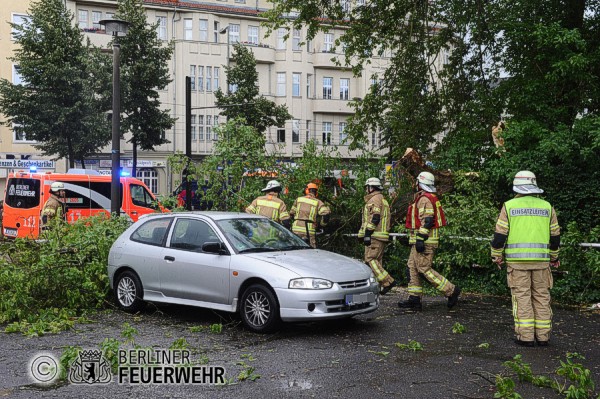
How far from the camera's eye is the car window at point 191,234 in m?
10.1

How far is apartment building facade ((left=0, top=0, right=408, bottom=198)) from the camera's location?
51.6 meters

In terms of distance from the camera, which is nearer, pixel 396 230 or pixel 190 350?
pixel 190 350

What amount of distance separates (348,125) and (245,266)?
10.9 meters

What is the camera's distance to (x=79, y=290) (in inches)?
438

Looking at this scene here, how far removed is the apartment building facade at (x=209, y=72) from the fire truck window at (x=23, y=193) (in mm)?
26269

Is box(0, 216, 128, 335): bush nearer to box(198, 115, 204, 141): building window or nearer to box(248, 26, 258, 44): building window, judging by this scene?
box(198, 115, 204, 141): building window

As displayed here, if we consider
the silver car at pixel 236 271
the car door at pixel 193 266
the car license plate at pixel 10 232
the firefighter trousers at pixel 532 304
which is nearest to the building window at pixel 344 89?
the car license plate at pixel 10 232

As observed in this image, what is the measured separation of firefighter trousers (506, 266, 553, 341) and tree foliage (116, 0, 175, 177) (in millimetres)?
30913

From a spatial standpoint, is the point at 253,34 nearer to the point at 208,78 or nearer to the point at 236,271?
the point at 208,78

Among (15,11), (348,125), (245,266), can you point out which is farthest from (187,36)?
(245,266)

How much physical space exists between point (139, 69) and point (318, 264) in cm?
3094

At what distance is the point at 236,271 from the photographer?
937cm

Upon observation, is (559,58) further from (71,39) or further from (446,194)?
(71,39)

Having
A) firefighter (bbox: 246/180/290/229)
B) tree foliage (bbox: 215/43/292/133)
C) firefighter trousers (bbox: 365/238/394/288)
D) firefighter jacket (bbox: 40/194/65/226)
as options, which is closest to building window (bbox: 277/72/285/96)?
tree foliage (bbox: 215/43/292/133)
